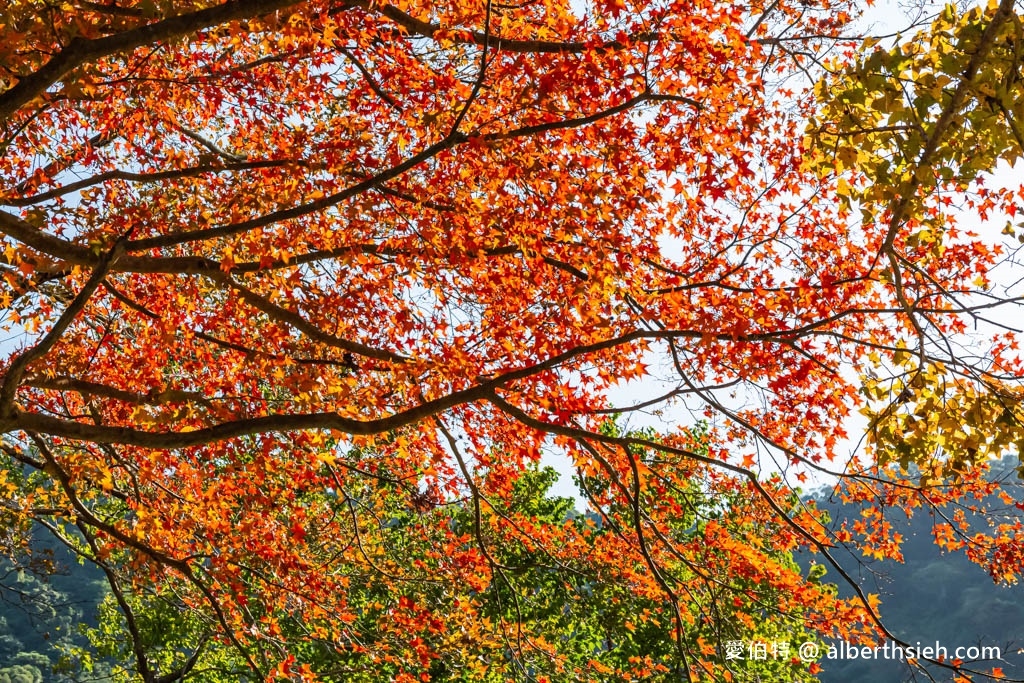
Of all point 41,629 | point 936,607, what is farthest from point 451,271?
point 936,607

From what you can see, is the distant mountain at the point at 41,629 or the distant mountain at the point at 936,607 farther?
the distant mountain at the point at 936,607

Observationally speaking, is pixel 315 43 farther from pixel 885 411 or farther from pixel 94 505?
pixel 94 505

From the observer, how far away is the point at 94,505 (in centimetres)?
2042

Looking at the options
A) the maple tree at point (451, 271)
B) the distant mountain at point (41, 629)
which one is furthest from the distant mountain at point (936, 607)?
the maple tree at point (451, 271)

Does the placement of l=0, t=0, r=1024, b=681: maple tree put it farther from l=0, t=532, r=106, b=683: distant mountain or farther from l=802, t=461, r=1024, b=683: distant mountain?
l=802, t=461, r=1024, b=683: distant mountain

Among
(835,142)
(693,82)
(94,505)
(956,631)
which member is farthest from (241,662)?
(956,631)

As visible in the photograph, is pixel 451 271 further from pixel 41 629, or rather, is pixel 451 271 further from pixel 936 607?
pixel 936 607

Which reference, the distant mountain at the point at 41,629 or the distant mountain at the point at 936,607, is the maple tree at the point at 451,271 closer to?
the distant mountain at the point at 41,629

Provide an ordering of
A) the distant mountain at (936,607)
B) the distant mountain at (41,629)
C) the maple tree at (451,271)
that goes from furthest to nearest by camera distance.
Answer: the distant mountain at (936,607) < the distant mountain at (41,629) < the maple tree at (451,271)

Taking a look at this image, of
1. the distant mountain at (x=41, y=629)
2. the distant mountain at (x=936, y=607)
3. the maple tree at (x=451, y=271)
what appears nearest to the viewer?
the maple tree at (x=451, y=271)

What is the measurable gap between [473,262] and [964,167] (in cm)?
462

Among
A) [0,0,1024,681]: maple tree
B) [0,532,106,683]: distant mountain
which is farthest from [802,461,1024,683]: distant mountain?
[0,0,1024,681]: maple tree

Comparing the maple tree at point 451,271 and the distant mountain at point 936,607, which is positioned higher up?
the distant mountain at point 936,607

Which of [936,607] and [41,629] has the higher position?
[936,607]
